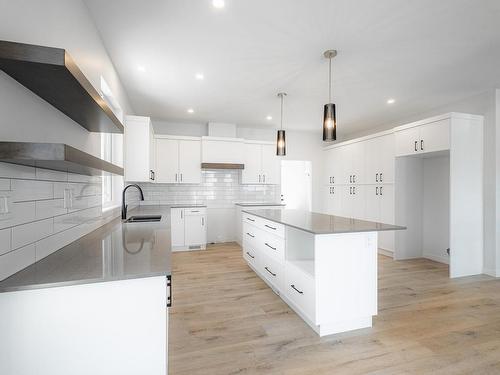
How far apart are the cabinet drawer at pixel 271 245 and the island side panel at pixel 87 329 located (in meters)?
1.71

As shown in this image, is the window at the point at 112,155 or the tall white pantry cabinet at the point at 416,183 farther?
the tall white pantry cabinet at the point at 416,183

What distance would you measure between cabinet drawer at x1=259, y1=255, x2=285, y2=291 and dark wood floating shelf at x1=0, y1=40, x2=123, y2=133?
216 cm

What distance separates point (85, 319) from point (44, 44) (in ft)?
4.75

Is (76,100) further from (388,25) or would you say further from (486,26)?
(486,26)

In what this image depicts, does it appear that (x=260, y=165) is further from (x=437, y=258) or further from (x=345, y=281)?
(x=345, y=281)

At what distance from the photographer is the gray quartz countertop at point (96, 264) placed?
0.98 m

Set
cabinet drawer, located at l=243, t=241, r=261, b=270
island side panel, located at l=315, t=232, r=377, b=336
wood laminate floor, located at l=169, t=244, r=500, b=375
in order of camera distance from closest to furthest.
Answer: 1. wood laminate floor, located at l=169, t=244, r=500, b=375
2. island side panel, located at l=315, t=232, r=377, b=336
3. cabinet drawer, located at l=243, t=241, r=261, b=270

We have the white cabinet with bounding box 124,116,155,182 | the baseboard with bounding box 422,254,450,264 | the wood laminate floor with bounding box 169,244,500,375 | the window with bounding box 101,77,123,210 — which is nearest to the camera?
the wood laminate floor with bounding box 169,244,500,375

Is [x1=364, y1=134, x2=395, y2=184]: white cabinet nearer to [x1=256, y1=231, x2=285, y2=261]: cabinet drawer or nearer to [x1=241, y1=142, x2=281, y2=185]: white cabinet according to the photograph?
[x1=241, y1=142, x2=281, y2=185]: white cabinet

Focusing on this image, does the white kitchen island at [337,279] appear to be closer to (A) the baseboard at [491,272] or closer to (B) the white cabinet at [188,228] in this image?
(A) the baseboard at [491,272]

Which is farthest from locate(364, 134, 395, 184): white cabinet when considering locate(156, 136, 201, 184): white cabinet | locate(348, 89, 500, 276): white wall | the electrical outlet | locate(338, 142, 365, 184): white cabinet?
the electrical outlet

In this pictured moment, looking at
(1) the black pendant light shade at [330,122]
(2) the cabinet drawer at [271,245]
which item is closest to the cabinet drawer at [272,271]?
(2) the cabinet drawer at [271,245]

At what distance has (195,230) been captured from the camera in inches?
197

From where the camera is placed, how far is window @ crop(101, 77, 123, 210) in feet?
9.58
